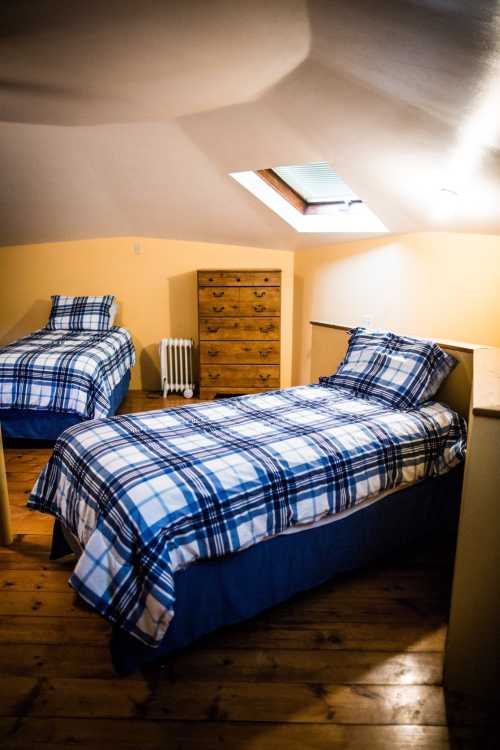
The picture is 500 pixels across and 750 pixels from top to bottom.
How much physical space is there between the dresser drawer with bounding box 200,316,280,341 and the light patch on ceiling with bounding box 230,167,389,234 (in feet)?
3.01

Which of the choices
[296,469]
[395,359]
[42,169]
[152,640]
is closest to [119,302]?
[42,169]

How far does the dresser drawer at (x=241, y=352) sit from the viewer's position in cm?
434

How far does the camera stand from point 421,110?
189 centimetres

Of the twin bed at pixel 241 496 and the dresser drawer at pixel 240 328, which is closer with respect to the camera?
the twin bed at pixel 241 496

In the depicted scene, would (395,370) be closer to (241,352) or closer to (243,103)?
(243,103)

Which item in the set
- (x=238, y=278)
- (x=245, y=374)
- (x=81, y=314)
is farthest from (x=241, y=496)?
(x=81, y=314)

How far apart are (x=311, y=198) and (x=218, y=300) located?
126 centimetres

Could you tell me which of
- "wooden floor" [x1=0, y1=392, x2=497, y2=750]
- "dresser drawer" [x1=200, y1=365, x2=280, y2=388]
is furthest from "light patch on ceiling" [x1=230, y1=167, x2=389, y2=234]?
"wooden floor" [x1=0, y1=392, x2=497, y2=750]

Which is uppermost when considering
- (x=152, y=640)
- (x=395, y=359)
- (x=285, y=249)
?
(x=285, y=249)

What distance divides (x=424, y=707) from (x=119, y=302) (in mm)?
4379

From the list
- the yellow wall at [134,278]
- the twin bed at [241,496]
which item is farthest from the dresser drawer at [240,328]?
the twin bed at [241,496]

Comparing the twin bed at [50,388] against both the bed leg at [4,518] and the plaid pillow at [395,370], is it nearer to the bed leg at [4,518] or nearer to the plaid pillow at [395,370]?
the bed leg at [4,518]

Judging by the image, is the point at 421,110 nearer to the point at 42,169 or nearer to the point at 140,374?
the point at 42,169

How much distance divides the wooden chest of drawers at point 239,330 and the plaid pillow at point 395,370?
177 centimetres
